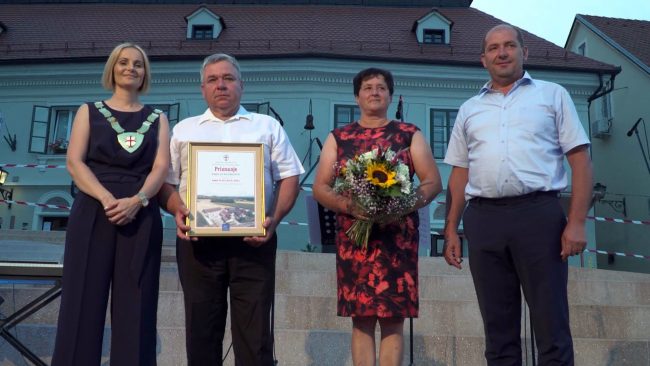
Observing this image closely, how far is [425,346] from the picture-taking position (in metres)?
5.09

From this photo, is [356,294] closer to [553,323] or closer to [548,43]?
[553,323]

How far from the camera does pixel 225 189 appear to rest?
11.5ft

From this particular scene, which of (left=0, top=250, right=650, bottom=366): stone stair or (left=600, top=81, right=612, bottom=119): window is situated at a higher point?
(left=600, top=81, right=612, bottom=119): window

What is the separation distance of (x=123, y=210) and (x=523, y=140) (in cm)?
221

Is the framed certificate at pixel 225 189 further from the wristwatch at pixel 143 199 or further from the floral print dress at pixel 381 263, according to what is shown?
the floral print dress at pixel 381 263

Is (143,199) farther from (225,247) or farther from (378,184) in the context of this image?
(378,184)

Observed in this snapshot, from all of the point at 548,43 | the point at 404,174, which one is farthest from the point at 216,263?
the point at 548,43

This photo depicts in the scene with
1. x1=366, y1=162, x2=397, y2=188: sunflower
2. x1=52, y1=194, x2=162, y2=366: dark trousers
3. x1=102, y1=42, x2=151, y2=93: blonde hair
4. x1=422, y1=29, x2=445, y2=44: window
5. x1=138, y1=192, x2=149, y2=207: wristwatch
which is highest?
x1=422, y1=29, x2=445, y2=44: window

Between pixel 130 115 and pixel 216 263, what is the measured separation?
0.97 metres

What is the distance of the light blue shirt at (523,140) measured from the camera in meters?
3.53

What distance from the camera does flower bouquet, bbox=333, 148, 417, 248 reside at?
3387 millimetres

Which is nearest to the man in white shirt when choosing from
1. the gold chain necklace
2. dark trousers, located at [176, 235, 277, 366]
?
dark trousers, located at [176, 235, 277, 366]

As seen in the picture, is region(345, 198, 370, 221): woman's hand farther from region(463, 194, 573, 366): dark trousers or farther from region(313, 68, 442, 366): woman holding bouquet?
region(463, 194, 573, 366): dark trousers

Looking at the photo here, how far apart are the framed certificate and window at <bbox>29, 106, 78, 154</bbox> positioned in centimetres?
1822
